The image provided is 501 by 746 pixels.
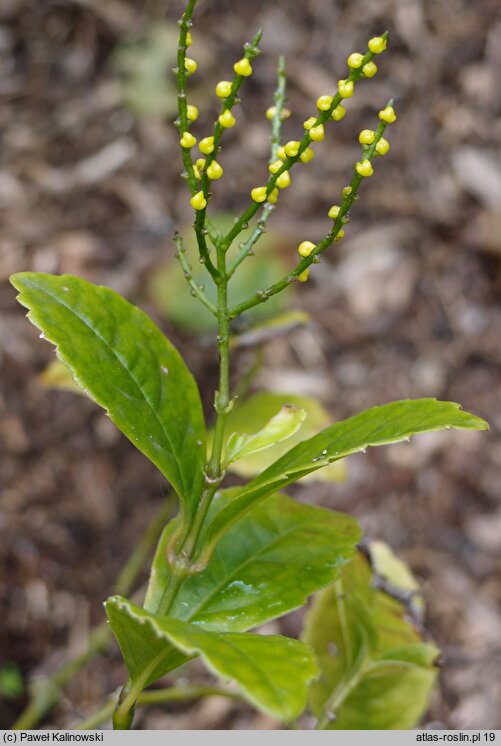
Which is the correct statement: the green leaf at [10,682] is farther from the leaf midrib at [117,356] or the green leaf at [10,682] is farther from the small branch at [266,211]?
the small branch at [266,211]

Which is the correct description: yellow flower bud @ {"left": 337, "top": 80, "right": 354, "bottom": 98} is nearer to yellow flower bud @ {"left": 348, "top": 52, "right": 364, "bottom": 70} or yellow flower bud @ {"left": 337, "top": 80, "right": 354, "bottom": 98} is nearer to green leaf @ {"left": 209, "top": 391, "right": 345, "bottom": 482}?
yellow flower bud @ {"left": 348, "top": 52, "right": 364, "bottom": 70}

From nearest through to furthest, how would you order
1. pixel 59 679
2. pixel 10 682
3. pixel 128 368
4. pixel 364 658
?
1. pixel 128 368
2. pixel 364 658
3. pixel 59 679
4. pixel 10 682

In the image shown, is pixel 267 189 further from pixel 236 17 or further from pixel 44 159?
pixel 236 17

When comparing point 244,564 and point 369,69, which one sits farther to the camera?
point 244,564

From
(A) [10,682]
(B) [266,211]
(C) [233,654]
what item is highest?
(B) [266,211]

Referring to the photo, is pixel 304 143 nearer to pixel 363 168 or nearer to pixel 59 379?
pixel 363 168

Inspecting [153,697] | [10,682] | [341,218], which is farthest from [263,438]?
[10,682]

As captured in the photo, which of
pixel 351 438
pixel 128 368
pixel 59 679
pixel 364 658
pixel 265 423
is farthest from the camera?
pixel 59 679
